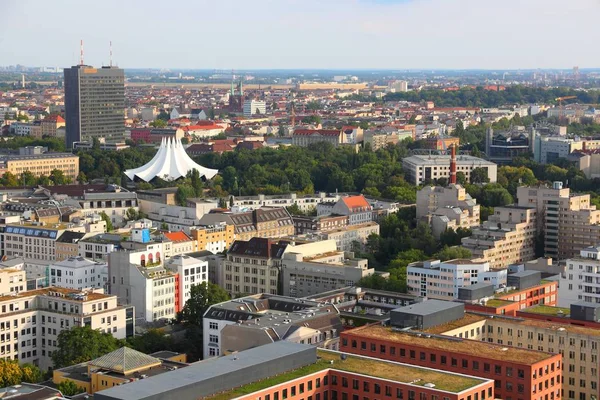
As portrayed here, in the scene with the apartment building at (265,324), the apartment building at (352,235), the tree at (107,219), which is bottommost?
the apartment building at (352,235)

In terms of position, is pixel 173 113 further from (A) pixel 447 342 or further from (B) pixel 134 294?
(A) pixel 447 342

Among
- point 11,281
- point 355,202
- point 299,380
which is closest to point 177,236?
point 11,281

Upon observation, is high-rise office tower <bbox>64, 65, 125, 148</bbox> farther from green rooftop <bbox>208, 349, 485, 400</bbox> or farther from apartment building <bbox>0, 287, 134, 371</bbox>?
green rooftop <bbox>208, 349, 485, 400</bbox>

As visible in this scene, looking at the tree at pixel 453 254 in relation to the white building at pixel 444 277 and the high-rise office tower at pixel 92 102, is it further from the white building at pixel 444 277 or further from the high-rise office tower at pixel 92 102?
the high-rise office tower at pixel 92 102

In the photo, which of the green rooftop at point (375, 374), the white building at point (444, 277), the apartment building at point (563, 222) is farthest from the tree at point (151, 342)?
the apartment building at point (563, 222)

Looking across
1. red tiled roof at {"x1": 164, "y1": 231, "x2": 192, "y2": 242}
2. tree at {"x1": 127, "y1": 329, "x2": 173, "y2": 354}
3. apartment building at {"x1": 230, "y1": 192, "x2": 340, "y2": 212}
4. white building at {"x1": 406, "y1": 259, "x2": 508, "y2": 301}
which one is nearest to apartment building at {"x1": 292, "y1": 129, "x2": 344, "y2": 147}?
apartment building at {"x1": 230, "y1": 192, "x2": 340, "y2": 212}

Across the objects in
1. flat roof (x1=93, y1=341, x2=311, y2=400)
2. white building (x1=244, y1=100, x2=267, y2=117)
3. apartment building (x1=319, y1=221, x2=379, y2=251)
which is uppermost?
flat roof (x1=93, y1=341, x2=311, y2=400)

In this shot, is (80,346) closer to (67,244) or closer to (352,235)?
(67,244)
